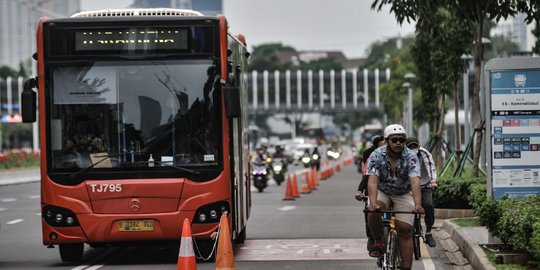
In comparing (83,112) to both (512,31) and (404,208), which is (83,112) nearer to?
(404,208)

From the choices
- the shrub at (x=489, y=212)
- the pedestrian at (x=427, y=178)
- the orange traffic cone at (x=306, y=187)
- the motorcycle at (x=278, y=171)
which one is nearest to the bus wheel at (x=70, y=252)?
the pedestrian at (x=427, y=178)

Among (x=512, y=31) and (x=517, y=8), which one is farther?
(x=512, y=31)

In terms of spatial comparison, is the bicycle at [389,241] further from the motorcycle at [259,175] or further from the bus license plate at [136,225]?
the motorcycle at [259,175]

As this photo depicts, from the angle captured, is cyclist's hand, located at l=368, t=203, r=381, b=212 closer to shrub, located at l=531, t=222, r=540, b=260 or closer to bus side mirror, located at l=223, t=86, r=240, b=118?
shrub, located at l=531, t=222, r=540, b=260

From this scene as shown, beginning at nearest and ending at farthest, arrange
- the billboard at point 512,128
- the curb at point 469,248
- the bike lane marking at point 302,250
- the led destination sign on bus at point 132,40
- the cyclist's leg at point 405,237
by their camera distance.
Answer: the cyclist's leg at point 405,237 < the curb at point 469,248 < the led destination sign on bus at point 132,40 < the billboard at point 512,128 < the bike lane marking at point 302,250

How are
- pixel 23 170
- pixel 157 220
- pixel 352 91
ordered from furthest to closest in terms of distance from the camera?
pixel 352 91
pixel 23 170
pixel 157 220

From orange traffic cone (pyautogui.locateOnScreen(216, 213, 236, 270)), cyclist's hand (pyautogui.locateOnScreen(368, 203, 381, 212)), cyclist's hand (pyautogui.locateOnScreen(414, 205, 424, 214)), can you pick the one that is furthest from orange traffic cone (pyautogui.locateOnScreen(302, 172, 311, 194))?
cyclist's hand (pyautogui.locateOnScreen(414, 205, 424, 214))

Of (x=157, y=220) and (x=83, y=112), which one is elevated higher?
(x=83, y=112)

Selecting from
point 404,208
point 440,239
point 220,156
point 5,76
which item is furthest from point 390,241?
point 5,76

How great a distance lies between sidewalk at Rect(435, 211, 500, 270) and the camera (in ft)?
47.4

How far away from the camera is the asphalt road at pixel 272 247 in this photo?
51.6 ft

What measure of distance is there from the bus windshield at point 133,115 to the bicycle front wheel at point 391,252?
4.33 meters

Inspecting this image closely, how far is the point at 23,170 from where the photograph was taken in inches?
2699

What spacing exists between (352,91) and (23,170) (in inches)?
2182
